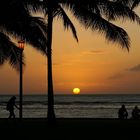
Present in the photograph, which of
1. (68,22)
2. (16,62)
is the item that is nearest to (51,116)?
(68,22)

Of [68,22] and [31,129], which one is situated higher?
[68,22]

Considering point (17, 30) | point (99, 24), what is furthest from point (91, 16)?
point (17, 30)

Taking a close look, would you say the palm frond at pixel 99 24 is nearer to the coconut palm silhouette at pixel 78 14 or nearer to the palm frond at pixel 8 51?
the coconut palm silhouette at pixel 78 14

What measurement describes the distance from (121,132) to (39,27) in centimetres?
1018

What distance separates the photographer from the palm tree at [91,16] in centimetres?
2241

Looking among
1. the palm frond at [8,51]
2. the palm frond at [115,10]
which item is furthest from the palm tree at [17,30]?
the palm frond at [115,10]

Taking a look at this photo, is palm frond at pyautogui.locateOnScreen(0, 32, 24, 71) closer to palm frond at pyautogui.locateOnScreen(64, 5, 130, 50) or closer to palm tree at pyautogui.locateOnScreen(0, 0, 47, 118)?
palm tree at pyautogui.locateOnScreen(0, 0, 47, 118)

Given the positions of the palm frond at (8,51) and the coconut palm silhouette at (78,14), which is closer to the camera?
the coconut palm silhouette at (78,14)

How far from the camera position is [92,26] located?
74.8 feet

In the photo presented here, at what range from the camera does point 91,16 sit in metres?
22.8

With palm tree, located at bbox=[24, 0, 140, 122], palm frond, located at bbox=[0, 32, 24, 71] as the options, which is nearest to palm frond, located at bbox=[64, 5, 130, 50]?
palm tree, located at bbox=[24, 0, 140, 122]

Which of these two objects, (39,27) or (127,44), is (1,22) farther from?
(127,44)

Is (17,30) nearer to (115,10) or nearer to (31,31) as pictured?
(31,31)

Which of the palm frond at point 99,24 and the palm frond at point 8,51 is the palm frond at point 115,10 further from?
the palm frond at point 8,51
